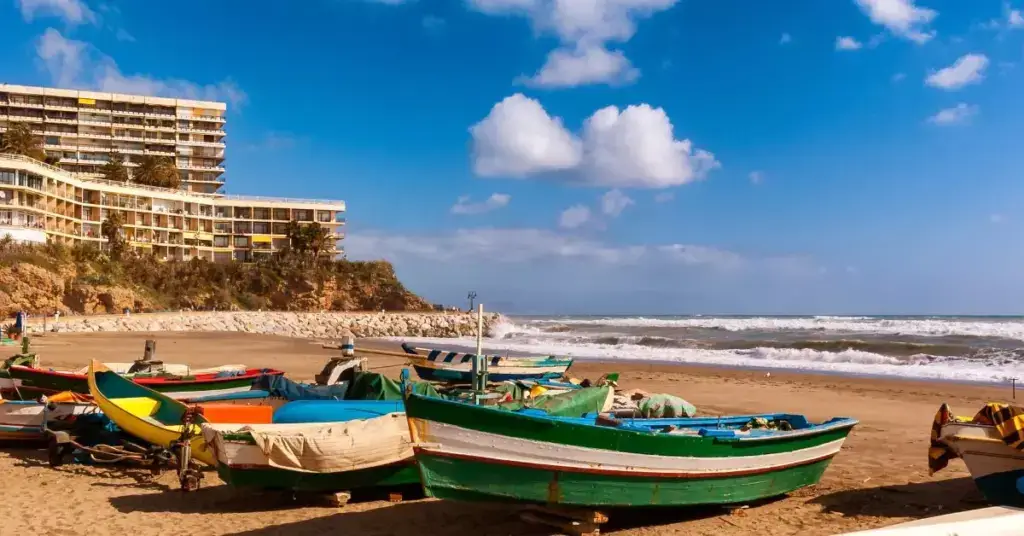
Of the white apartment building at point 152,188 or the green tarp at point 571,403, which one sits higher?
the white apartment building at point 152,188

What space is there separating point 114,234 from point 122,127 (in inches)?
1324

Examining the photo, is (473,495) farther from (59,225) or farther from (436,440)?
(59,225)

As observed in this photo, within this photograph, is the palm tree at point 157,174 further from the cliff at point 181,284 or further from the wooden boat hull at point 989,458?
the wooden boat hull at point 989,458

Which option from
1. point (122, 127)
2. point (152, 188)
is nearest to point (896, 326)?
point (152, 188)

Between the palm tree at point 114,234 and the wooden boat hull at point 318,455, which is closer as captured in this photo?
the wooden boat hull at point 318,455

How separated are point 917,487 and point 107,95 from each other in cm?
10594

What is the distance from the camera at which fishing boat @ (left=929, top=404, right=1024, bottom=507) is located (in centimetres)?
778

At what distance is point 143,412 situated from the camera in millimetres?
10875

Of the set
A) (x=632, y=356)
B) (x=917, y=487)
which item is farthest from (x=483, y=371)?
(x=632, y=356)

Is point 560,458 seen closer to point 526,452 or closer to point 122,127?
point 526,452

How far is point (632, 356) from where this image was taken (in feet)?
116

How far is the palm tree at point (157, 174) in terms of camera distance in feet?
277

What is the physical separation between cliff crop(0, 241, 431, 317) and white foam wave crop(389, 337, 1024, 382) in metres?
31.2

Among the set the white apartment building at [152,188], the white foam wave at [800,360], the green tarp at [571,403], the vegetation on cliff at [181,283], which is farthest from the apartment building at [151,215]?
the green tarp at [571,403]
